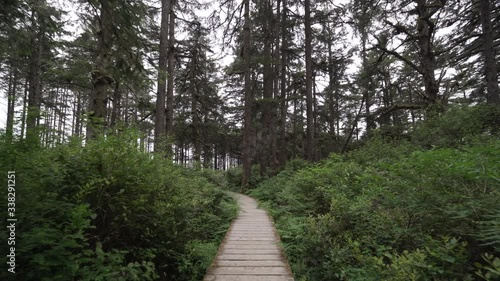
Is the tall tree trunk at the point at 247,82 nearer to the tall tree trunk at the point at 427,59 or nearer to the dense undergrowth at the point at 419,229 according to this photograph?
the tall tree trunk at the point at 427,59

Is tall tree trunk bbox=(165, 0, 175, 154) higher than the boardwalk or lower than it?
higher

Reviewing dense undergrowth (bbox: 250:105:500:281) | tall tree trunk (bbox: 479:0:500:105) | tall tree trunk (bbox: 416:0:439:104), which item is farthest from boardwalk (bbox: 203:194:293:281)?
tall tree trunk (bbox: 416:0:439:104)

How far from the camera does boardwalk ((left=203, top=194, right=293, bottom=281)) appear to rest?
411 cm

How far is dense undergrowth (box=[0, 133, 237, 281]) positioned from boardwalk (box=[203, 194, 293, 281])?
367mm

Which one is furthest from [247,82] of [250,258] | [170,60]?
[250,258]

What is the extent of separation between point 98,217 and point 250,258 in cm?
281

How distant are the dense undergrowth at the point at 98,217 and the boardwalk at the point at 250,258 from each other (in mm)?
367

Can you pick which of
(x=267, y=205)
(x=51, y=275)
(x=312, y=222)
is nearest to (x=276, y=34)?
(x=267, y=205)

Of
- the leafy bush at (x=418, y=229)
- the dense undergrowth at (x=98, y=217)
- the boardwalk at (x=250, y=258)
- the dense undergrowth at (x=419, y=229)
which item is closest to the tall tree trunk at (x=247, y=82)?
the boardwalk at (x=250, y=258)

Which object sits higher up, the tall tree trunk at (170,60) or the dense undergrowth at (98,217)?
the tall tree trunk at (170,60)

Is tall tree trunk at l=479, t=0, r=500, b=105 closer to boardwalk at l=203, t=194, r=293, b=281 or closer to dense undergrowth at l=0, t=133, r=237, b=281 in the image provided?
boardwalk at l=203, t=194, r=293, b=281

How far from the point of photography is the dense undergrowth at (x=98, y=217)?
2.27 meters

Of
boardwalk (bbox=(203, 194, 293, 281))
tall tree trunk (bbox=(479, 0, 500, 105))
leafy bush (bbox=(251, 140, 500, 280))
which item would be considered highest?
tall tree trunk (bbox=(479, 0, 500, 105))

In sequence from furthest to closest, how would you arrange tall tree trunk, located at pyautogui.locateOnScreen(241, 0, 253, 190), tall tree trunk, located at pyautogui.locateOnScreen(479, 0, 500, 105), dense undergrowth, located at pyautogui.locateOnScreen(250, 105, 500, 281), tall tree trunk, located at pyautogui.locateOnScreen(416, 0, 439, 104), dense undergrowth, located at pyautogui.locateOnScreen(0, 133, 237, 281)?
tall tree trunk, located at pyautogui.locateOnScreen(241, 0, 253, 190) → tall tree trunk, located at pyautogui.locateOnScreen(416, 0, 439, 104) → tall tree trunk, located at pyautogui.locateOnScreen(479, 0, 500, 105) → dense undergrowth, located at pyautogui.locateOnScreen(250, 105, 500, 281) → dense undergrowth, located at pyautogui.locateOnScreen(0, 133, 237, 281)
